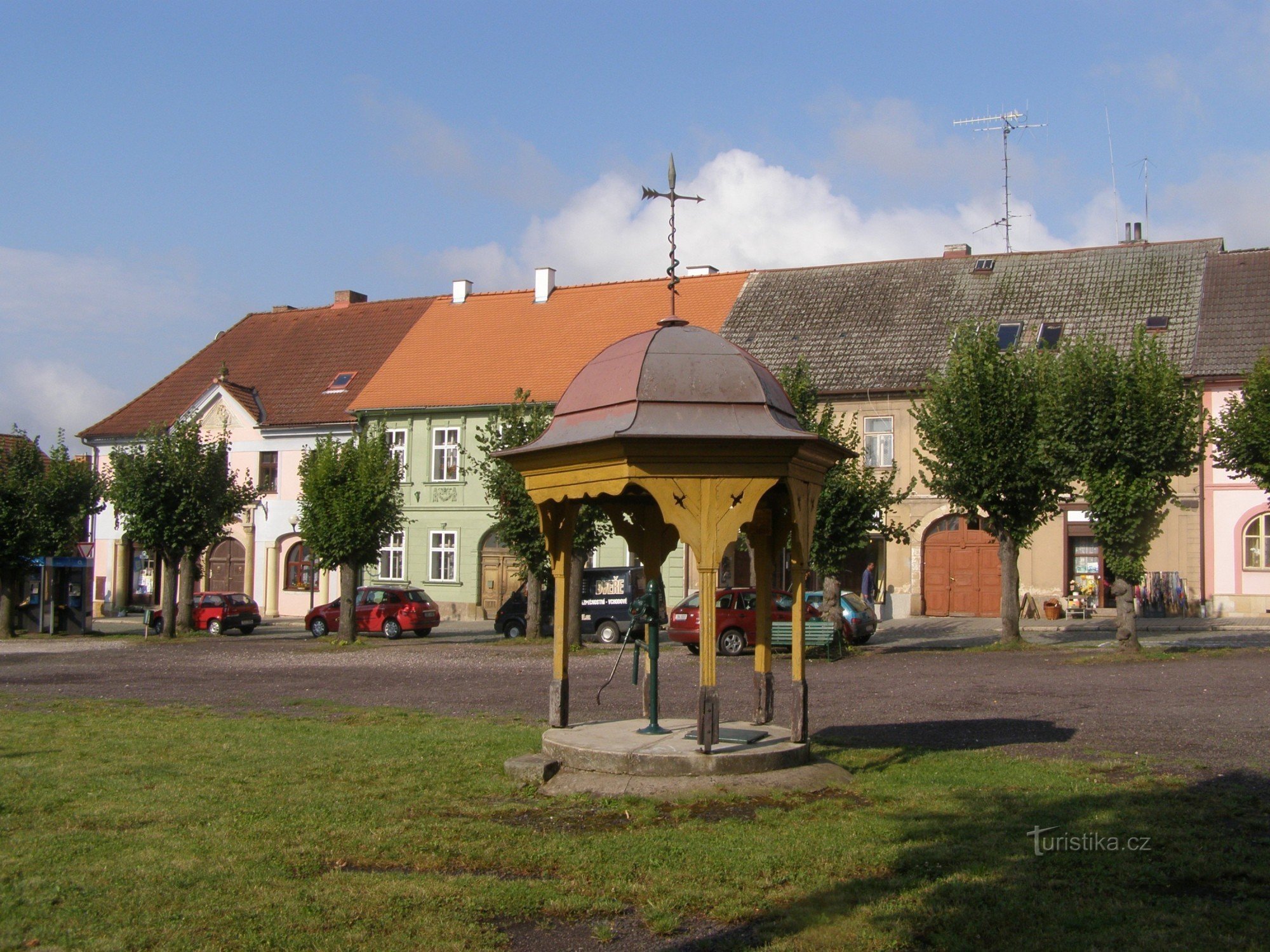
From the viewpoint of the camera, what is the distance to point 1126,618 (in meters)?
23.8

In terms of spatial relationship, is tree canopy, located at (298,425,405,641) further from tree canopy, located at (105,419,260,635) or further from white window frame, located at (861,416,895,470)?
white window frame, located at (861,416,895,470)

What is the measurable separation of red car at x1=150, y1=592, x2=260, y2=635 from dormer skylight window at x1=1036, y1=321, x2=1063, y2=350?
79.3ft

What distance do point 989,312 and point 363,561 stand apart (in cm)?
1941

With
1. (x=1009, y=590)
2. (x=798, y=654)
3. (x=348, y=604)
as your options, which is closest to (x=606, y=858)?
(x=798, y=654)

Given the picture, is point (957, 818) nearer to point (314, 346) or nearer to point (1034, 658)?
point (1034, 658)

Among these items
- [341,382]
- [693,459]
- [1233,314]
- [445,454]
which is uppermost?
[1233,314]

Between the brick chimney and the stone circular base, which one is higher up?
the brick chimney

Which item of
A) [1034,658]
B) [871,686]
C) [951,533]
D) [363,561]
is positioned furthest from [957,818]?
[951,533]

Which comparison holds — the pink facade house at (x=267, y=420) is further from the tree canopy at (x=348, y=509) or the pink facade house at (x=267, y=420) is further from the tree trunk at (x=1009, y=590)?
the tree trunk at (x=1009, y=590)

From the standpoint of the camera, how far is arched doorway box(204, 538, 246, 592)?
1778 inches

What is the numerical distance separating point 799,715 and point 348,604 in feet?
76.2

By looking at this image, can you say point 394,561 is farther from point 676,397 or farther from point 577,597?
point 676,397

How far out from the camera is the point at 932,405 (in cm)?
2644

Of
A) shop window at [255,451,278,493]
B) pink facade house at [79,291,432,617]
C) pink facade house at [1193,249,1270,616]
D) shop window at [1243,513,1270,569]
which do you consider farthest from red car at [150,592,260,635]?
shop window at [1243,513,1270,569]
